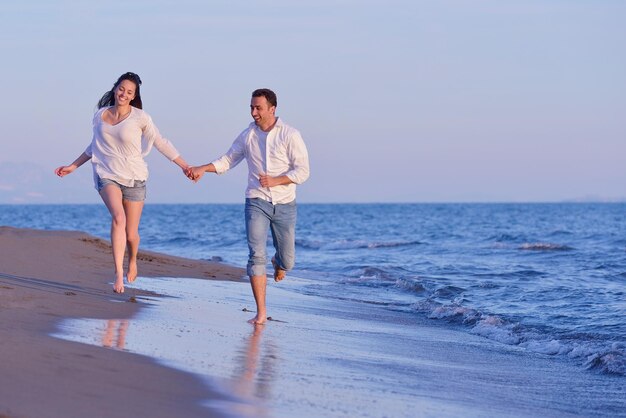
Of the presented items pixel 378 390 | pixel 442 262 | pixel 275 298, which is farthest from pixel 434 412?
pixel 442 262

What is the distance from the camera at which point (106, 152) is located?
27.5 ft

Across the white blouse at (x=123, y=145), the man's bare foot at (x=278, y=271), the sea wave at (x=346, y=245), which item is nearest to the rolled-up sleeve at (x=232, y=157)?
the white blouse at (x=123, y=145)

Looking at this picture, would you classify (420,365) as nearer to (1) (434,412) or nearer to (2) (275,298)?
(1) (434,412)

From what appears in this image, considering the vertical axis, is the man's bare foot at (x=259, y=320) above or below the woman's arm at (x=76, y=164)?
below

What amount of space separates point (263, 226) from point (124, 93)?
1669mm

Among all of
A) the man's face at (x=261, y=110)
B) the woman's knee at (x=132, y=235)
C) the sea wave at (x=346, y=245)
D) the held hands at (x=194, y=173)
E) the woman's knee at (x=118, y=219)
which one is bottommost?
the sea wave at (x=346, y=245)

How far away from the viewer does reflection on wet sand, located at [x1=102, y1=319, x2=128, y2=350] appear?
231 inches

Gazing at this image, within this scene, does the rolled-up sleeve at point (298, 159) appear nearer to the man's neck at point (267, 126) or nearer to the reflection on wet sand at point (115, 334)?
the man's neck at point (267, 126)

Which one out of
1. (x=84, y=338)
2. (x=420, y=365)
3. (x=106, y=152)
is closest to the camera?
(x=84, y=338)

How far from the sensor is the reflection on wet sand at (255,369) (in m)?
4.89

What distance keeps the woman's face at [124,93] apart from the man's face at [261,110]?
122 cm

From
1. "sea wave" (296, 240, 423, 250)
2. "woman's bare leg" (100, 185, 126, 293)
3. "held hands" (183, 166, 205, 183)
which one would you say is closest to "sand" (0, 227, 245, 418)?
"woman's bare leg" (100, 185, 126, 293)

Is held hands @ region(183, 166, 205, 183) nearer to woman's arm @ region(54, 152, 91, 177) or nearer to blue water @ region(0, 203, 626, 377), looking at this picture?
woman's arm @ region(54, 152, 91, 177)

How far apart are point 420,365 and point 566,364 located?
68.1 inches
